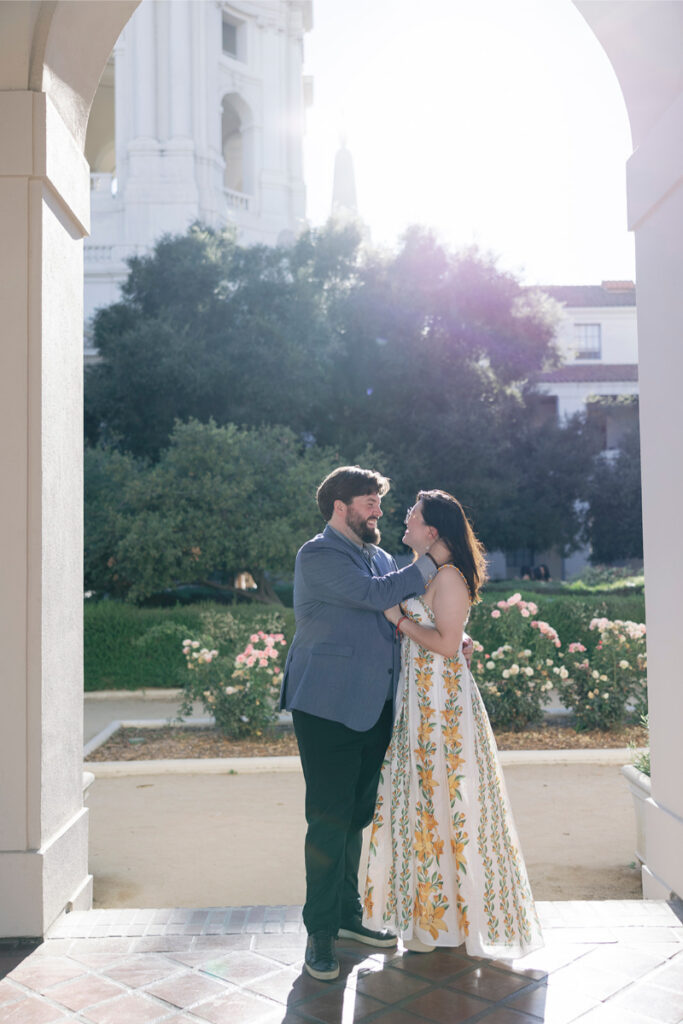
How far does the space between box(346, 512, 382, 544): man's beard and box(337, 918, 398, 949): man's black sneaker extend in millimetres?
1543

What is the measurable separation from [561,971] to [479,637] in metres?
7.48

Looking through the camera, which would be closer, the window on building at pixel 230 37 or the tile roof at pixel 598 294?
the window on building at pixel 230 37

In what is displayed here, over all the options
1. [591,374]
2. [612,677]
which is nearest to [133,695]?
[612,677]

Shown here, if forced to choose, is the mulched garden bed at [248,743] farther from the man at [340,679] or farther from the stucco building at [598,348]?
the stucco building at [598,348]

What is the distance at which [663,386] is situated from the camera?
4.32m

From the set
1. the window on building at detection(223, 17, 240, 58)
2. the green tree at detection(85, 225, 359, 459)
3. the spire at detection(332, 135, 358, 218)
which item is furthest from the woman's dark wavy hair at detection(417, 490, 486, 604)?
the spire at detection(332, 135, 358, 218)

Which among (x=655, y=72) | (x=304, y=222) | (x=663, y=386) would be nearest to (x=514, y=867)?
(x=663, y=386)

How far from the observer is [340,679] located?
12.0 feet

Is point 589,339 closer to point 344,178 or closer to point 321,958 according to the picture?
point 321,958

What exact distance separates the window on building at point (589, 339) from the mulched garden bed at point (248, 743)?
3039 cm

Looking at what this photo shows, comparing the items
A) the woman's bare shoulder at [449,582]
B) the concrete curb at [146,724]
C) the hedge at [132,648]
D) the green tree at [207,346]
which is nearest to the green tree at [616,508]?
the green tree at [207,346]

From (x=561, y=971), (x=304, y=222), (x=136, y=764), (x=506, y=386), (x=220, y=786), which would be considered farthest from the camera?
(x=304, y=222)

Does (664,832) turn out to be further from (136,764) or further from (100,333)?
(100,333)

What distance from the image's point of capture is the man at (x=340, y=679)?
360 centimetres
